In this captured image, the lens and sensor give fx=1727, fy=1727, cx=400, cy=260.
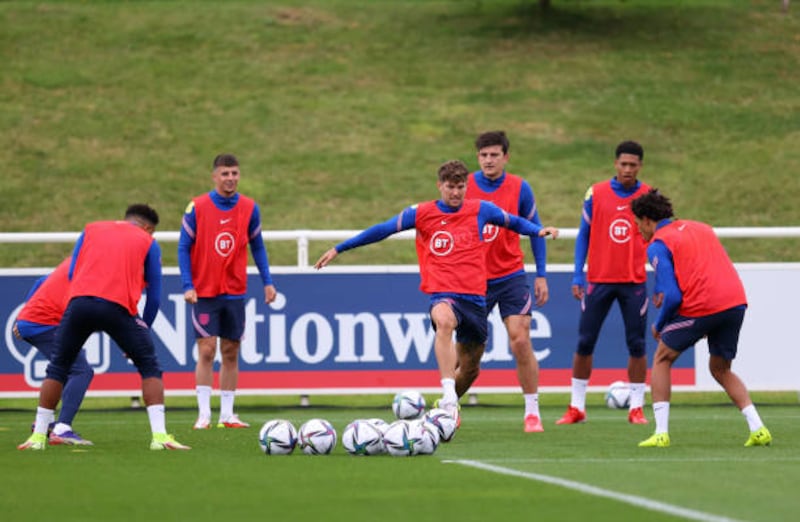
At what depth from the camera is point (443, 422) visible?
42.2 ft

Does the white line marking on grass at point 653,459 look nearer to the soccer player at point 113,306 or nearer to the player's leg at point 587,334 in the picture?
the soccer player at point 113,306

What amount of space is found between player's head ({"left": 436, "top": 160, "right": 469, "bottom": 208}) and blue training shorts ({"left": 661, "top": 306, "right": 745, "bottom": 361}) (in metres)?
2.03

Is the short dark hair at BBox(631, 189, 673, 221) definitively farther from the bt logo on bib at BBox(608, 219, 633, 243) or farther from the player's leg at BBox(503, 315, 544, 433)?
the bt logo on bib at BBox(608, 219, 633, 243)

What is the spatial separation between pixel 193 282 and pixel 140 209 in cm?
312

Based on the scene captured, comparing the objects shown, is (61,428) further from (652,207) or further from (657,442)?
(652,207)

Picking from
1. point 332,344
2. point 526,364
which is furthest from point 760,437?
point 332,344

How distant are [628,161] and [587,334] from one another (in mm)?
1637

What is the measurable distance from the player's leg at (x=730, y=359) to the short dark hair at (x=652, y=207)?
0.83m

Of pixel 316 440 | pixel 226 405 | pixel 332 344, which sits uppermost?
pixel 332 344

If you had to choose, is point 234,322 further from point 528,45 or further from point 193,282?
point 528,45

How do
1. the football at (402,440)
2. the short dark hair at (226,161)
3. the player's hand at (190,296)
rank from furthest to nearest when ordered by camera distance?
the short dark hair at (226,161)
the player's hand at (190,296)
the football at (402,440)

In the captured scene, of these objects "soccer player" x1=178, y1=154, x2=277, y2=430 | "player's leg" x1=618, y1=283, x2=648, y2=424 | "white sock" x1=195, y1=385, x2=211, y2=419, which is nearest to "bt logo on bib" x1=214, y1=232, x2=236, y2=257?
"soccer player" x1=178, y1=154, x2=277, y2=430

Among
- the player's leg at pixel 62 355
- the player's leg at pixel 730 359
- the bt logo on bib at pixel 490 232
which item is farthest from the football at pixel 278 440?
the bt logo on bib at pixel 490 232

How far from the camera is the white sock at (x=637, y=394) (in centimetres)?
1579
